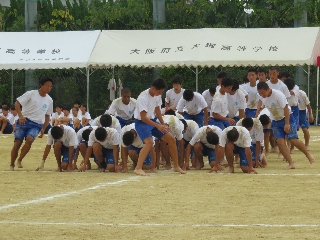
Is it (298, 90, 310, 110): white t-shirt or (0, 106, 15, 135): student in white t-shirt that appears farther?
(0, 106, 15, 135): student in white t-shirt

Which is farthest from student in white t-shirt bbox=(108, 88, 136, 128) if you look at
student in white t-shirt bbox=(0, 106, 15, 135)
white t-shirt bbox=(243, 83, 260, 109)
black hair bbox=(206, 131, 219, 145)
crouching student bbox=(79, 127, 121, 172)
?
student in white t-shirt bbox=(0, 106, 15, 135)

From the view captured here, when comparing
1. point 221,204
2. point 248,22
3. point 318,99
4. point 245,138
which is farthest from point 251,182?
point 248,22

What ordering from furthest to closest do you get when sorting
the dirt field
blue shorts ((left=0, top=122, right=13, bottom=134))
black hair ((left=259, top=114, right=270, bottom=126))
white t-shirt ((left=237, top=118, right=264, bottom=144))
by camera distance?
blue shorts ((left=0, top=122, right=13, bottom=134)) → black hair ((left=259, top=114, right=270, bottom=126)) → white t-shirt ((left=237, top=118, right=264, bottom=144)) → the dirt field

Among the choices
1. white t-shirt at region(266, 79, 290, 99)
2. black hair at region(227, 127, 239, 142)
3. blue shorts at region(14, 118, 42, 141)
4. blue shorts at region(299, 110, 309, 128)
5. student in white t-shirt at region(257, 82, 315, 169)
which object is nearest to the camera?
black hair at region(227, 127, 239, 142)

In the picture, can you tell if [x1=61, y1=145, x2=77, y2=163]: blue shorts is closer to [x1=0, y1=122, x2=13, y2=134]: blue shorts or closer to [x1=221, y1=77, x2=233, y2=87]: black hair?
[x1=221, y1=77, x2=233, y2=87]: black hair

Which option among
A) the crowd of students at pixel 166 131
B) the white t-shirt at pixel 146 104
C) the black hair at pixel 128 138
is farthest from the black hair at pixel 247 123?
the black hair at pixel 128 138

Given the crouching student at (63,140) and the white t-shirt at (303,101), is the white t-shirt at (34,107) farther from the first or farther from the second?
the white t-shirt at (303,101)

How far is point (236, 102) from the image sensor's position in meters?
17.3

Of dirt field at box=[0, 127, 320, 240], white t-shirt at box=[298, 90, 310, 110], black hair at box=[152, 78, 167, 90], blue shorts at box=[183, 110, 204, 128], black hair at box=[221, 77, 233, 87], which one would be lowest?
dirt field at box=[0, 127, 320, 240]

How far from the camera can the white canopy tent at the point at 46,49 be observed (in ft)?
90.4

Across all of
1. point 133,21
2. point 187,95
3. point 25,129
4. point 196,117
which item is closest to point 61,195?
point 25,129

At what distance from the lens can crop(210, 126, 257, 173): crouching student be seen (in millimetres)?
14539

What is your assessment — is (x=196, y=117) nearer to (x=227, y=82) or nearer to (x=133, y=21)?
(x=227, y=82)

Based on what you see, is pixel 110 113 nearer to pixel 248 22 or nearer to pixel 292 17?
pixel 292 17
